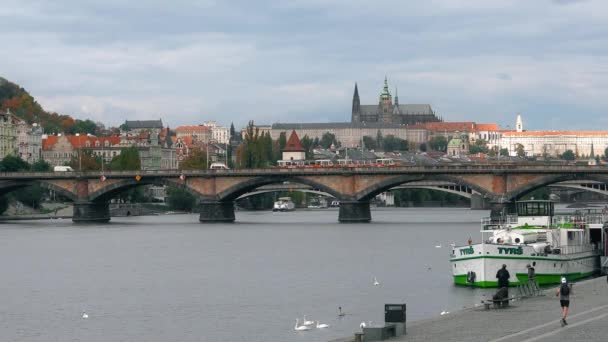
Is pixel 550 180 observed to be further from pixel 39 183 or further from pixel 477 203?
pixel 477 203

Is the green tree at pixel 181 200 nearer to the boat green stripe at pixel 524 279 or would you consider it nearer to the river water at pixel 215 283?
the river water at pixel 215 283

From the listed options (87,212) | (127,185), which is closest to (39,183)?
(87,212)

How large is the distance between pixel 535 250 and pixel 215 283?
16.2 metres

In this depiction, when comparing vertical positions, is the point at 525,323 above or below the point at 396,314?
below

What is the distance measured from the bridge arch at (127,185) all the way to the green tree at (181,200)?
39.3m

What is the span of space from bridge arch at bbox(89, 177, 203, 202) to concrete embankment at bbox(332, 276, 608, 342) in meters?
88.5

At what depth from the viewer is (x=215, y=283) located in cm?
6644

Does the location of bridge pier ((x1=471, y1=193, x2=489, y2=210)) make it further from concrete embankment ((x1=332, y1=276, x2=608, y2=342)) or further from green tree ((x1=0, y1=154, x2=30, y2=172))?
concrete embankment ((x1=332, y1=276, x2=608, y2=342))

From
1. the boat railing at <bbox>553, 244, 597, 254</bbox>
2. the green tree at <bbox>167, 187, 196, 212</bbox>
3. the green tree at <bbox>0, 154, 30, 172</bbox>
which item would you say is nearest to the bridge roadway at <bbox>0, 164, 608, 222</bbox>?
the green tree at <bbox>0, 154, 30, 172</bbox>

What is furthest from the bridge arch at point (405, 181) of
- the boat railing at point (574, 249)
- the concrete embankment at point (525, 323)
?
the concrete embankment at point (525, 323)

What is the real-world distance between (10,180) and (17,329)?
91805 mm

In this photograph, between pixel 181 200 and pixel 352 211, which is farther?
pixel 181 200

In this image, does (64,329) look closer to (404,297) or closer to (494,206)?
(404,297)

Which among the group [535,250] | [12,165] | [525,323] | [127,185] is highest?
[12,165]
